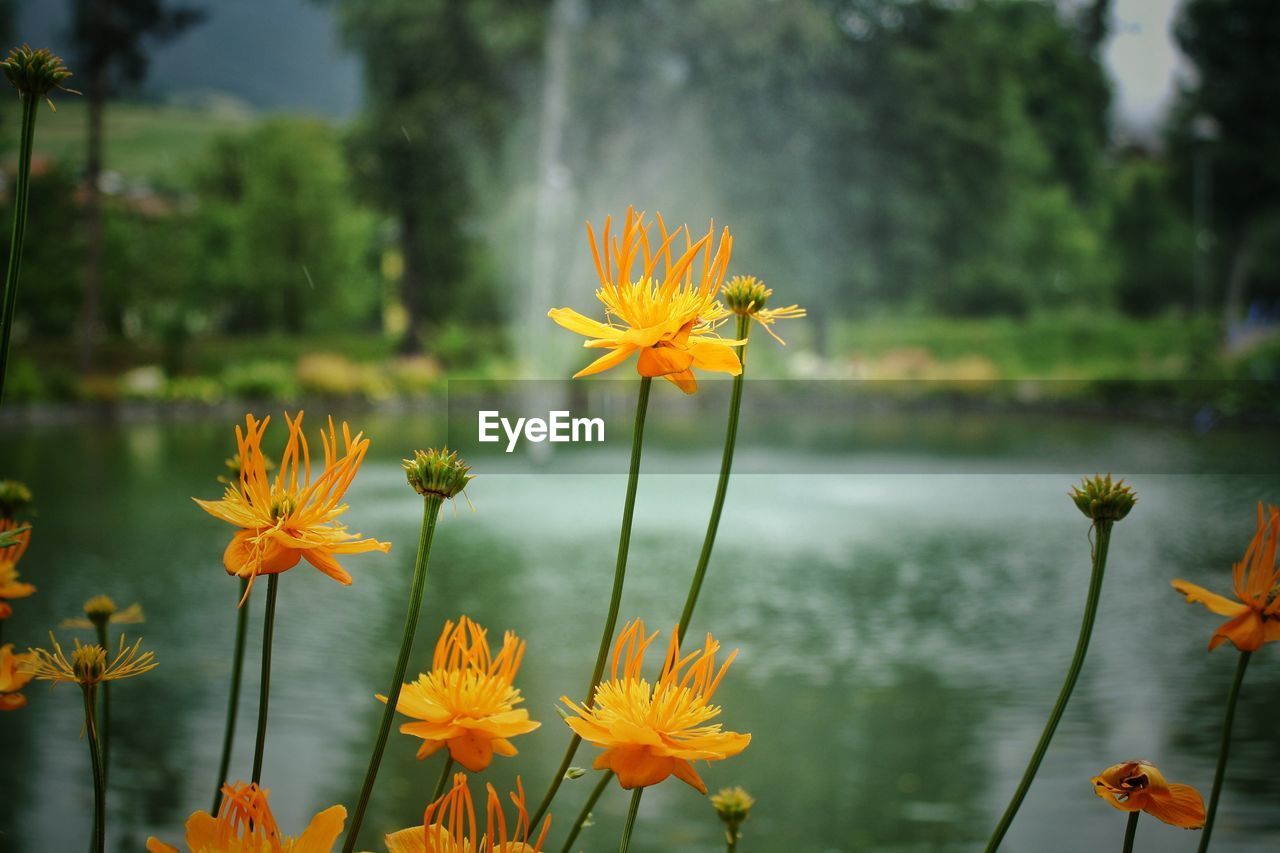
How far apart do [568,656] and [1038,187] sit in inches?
915

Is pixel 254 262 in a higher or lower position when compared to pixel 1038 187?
lower

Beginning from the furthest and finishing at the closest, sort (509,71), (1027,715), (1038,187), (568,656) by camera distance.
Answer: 1. (1038,187)
2. (509,71)
3. (568,656)
4. (1027,715)

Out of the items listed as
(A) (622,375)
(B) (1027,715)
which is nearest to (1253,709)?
(B) (1027,715)

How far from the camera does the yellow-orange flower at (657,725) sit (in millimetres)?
421

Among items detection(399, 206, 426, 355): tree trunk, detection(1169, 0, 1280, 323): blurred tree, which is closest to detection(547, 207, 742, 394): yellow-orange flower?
detection(399, 206, 426, 355): tree trunk

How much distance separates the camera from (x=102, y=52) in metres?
16.0

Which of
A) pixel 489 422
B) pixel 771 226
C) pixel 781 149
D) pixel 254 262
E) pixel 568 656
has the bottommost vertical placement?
pixel 568 656

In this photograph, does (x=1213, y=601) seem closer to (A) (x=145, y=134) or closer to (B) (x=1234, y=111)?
(B) (x=1234, y=111)

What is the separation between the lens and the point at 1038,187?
24.5 metres

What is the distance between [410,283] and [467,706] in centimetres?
2007

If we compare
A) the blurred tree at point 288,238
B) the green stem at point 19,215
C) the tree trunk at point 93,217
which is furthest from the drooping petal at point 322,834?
the blurred tree at point 288,238

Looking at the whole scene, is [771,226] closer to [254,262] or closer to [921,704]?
[254,262]

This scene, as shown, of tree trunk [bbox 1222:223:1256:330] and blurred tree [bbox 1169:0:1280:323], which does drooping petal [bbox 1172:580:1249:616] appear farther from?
tree trunk [bbox 1222:223:1256:330]

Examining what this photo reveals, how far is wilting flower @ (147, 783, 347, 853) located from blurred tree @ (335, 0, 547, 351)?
19.2 meters
